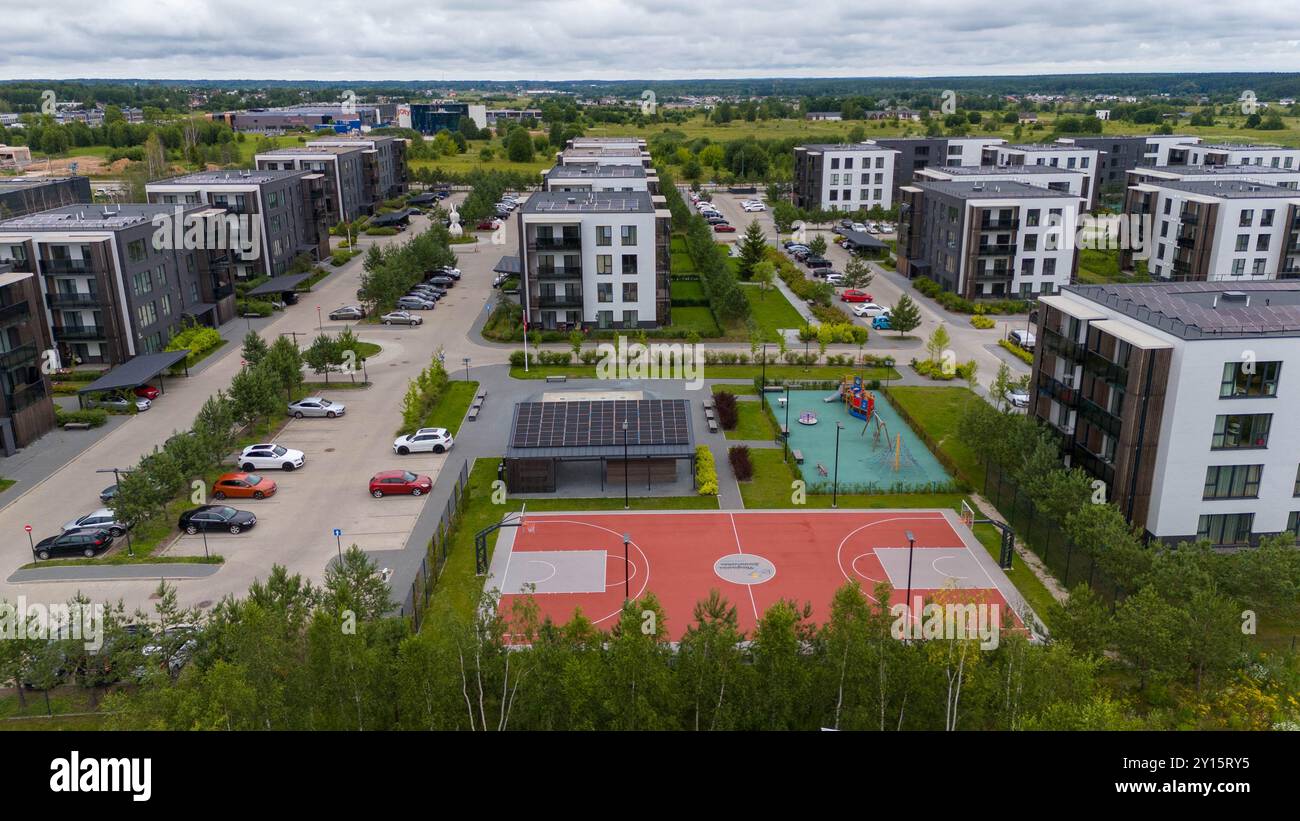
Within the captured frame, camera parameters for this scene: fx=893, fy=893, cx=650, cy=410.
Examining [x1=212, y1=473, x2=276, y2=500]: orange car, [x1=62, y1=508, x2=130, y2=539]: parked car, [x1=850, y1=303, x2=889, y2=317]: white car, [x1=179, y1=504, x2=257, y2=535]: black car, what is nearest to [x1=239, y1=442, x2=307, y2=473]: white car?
[x1=212, y1=473, x2=276, y2=500]: orange car

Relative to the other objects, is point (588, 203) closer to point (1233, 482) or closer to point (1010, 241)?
point (1010, 241)

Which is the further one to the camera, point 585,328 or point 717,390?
point 585,328

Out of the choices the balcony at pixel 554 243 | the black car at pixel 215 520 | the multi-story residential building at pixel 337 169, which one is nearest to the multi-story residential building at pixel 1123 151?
the balcony at pixel 554 243

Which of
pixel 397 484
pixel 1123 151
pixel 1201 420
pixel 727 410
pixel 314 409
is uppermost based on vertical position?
pixel 1123 151

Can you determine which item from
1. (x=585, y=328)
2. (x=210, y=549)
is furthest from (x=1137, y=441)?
(x=585, y=328)

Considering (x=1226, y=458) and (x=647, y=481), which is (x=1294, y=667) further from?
(x=647, y=481)

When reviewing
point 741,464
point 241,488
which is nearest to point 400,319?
point 241,488
